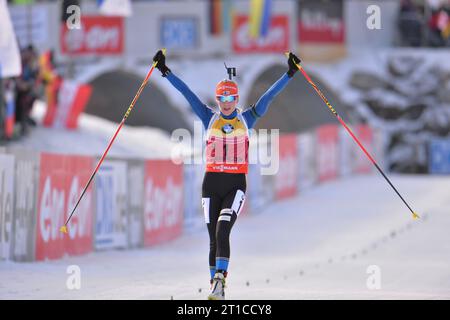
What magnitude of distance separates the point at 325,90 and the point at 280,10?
12.2 feet

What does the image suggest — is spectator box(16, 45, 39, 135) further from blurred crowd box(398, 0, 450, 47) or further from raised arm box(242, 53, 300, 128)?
blurred crowd box(398, 0, 450, 47)

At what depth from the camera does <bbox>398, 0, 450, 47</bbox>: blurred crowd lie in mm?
34938

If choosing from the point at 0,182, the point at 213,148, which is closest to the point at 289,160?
the point at 0,182

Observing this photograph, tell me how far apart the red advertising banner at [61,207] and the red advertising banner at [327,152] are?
1335cm

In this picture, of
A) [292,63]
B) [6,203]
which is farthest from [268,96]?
[6,203]

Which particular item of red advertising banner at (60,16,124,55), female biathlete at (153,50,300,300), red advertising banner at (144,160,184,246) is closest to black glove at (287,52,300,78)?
female biathlete at (153,50,300,300)

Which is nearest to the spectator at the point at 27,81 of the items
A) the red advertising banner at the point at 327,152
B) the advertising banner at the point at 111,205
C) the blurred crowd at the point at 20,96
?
the blurred crowd at the point at 20,96

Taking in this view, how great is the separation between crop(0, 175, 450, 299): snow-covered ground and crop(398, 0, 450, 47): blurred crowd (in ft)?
→ 45.1

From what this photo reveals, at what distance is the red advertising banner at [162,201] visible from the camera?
14914 mm

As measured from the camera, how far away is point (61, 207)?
12.0 m

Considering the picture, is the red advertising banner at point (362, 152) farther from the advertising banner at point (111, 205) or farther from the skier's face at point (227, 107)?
the skier's face at point (227, 107)

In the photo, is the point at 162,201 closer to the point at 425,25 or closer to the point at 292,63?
the point at 292,63
